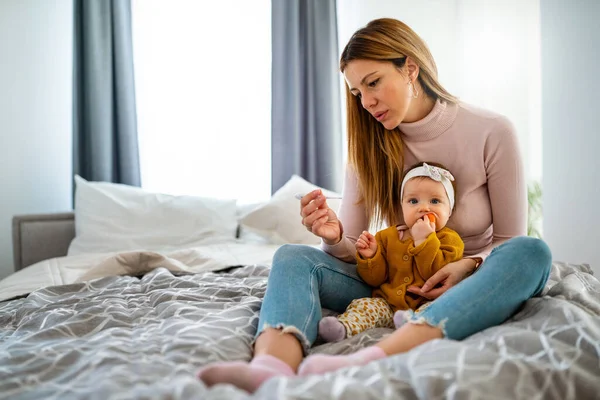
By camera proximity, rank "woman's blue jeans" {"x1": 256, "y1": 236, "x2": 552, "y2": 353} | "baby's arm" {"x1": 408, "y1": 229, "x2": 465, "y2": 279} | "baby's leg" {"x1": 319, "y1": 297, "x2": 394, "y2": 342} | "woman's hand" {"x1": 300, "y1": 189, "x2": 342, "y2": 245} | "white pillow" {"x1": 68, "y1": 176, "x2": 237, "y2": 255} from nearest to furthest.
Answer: "woman's blue jeans" {"x1": 256, "y1": 236, "x2": 552, "y2": 353} → "baby's leg" {"x1": 319, "y1": 297, "x2": 394, "y2": 342} → "baby's arm" {"x1": 408, "y1": 229, "x2": 465, "y2": 279} → "woman's hand" {"x1": 300, "y1": 189, "x2": 342, "y2": 245} → "white pillow" {"x1": 68, "y1": 176, "x2": 237, "y2": 255}

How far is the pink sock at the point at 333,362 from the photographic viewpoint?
2.96 ft

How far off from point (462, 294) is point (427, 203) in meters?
0.38

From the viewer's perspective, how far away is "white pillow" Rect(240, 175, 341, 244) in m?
2.85

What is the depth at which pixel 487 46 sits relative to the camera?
3537 mm

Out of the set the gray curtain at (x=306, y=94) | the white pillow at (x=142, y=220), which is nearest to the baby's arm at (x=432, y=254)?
the white pillow at (x=142, y=220)

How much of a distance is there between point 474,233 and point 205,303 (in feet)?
2.34

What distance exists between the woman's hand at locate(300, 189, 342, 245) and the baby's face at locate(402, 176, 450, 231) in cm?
18

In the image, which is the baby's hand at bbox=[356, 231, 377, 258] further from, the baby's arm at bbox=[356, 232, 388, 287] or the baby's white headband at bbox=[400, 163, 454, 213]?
the baby's white headband at bbox=[400, 163, 454, 213]

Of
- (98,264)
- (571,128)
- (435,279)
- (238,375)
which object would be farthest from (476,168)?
(571,128)

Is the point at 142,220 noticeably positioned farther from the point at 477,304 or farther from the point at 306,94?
the point at 477,304

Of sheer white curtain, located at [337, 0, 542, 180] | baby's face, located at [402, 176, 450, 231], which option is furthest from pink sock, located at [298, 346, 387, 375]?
sheer white curtain, located at [337, 0, 542, 180]

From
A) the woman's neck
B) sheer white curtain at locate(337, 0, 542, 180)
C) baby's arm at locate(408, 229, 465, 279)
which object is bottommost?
baby's arm at locate(408, 229, 465, 279)

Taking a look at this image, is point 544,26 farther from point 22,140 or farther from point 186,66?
point 22,140

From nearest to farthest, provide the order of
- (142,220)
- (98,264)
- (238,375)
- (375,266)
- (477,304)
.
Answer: (238,375) → (477,304) → (375,266) → (98,264) → (142,220)
